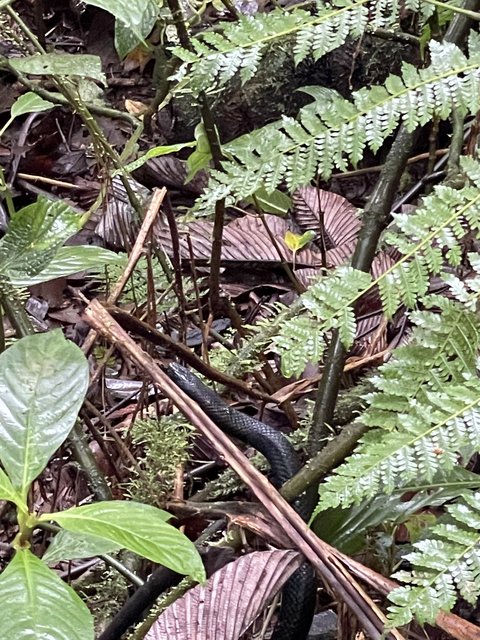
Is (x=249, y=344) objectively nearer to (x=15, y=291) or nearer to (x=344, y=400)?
(x=344, y=400)

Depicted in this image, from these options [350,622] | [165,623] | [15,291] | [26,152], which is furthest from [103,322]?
[26,152]

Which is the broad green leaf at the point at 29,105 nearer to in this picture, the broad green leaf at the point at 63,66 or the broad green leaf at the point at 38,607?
the broad green leaf at the point at 63,66

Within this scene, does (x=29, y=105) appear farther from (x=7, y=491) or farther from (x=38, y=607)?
(x=38, y=607)

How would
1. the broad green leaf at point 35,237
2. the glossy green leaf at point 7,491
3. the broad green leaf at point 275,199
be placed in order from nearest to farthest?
the glossy green leaf at point 7,491, the broad green leaf at point 35,237, the broad green leaf at point 275,199

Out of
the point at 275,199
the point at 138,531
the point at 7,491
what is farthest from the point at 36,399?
the point at 275,199

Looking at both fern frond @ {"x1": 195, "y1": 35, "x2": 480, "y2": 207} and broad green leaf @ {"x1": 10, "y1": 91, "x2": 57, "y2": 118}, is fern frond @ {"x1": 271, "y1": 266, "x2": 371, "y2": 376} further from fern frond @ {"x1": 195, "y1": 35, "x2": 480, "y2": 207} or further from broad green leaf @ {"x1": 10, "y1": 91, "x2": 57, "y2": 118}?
broad green leaf @ {"x1": 10, "y1": 91, "x2": 57, "y2": 118}

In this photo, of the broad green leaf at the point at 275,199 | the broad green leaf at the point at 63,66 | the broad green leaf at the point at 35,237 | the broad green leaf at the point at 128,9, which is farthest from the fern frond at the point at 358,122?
the broad green leaf at the point at 275,199
